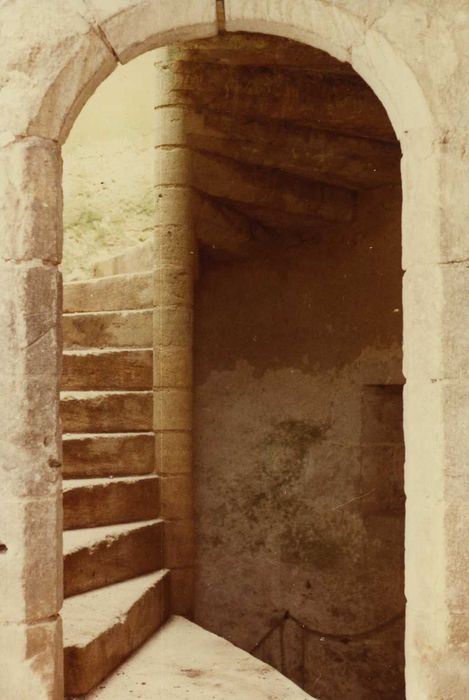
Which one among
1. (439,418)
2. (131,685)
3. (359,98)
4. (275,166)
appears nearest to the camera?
(439,418)

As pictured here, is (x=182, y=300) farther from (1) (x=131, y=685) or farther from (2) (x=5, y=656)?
(2) (x=5, y=656)

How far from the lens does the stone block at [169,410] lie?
4.91 m

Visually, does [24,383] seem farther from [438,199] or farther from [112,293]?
[112,293]

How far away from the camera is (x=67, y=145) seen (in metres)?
6.93

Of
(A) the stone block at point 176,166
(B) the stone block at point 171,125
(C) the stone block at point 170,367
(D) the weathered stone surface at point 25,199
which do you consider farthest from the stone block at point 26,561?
(B) the stone block at point 171,125

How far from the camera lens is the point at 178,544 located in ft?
15.9

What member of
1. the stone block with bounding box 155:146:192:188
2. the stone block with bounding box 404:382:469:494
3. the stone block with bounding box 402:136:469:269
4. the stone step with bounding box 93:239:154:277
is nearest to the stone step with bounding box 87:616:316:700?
the stone block with bounding box 404:382:469:494

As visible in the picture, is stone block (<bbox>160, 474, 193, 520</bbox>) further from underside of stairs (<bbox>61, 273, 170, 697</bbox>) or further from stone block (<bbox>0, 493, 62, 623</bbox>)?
stone block (<bbox>0, 493, 62, 623</bbox>)

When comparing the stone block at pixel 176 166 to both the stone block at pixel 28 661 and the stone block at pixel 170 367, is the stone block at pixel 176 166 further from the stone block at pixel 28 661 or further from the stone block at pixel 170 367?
the stone block at pixel 28 661

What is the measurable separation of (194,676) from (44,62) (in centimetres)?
250

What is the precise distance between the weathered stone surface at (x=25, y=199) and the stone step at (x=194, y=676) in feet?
5.66

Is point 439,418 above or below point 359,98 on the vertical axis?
below

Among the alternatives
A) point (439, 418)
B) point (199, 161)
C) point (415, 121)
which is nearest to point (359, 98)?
point (199, 161)

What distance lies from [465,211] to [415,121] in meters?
0.35
